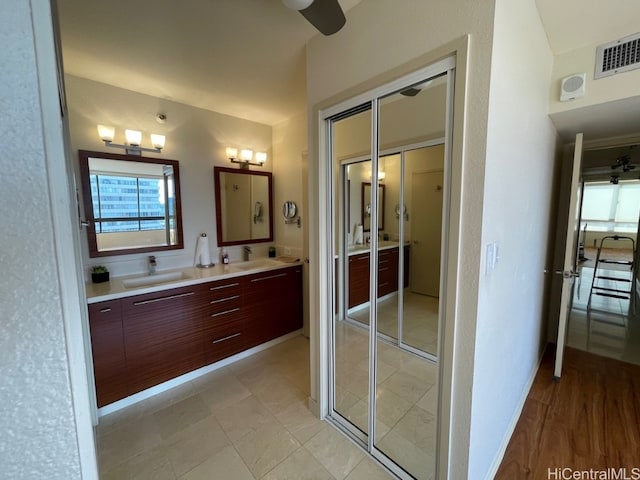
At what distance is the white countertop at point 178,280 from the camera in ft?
6.17

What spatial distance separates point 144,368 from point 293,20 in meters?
2.59

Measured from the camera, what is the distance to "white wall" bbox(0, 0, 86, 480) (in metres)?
0.42

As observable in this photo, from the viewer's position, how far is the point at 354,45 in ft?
4.59

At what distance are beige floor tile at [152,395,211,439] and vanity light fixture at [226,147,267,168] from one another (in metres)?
2.32

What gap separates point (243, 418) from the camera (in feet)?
6.09

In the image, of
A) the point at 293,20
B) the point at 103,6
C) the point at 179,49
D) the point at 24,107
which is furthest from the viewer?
the point at 179,49

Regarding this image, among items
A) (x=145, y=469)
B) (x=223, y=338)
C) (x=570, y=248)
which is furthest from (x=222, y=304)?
(x=570, y=248)

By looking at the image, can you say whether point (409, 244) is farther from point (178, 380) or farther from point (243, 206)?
point (178, 380)

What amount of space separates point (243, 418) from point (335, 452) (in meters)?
0.69

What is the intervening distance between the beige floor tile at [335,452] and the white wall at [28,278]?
146 centimetres

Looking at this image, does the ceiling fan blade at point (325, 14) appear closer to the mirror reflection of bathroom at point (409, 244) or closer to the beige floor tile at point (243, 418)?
the mirror reflection of bathroom at point (409, 244)

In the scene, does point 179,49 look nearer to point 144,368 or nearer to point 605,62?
point 144,368

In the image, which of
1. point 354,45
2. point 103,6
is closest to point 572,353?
point 354,45

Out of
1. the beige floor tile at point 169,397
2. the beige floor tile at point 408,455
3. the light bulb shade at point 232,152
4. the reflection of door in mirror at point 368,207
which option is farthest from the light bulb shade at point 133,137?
the beige floor tile at point 408,455
